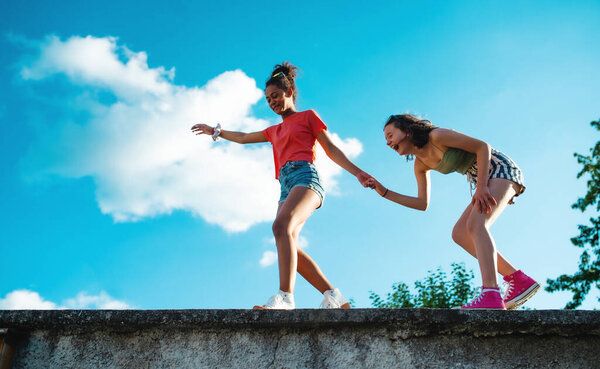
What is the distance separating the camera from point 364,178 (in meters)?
3.70

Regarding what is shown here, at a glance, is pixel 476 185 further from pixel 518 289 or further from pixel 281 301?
pixel 281 301

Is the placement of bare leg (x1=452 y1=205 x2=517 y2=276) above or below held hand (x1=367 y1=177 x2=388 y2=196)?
below

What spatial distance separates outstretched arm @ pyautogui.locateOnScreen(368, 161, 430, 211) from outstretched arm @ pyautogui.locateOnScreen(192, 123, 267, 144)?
1.19 meters

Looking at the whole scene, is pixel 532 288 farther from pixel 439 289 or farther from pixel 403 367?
pixel 439 289

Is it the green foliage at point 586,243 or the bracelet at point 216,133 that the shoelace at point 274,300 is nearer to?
the bracelet at point 216,133

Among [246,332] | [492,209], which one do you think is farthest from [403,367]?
[492,209]

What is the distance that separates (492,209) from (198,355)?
2.05 m

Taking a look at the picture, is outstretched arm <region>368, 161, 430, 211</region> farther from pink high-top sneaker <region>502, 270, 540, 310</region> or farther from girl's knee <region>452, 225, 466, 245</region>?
pink high-top sneaker <region>502, 270, 540, 310</region>

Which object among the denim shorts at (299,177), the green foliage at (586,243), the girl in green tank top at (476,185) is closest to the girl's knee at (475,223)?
the girl in green tank top at (476,185)

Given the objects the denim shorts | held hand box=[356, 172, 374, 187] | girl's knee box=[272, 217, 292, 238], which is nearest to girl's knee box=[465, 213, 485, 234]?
held hand box=[356, 172, 374, 187]

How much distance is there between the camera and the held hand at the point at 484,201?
314 centimetres

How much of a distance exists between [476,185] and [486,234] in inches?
17.8

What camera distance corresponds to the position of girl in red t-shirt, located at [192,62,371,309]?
3.22m

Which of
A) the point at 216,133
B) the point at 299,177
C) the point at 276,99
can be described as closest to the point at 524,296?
the point at 299,177
